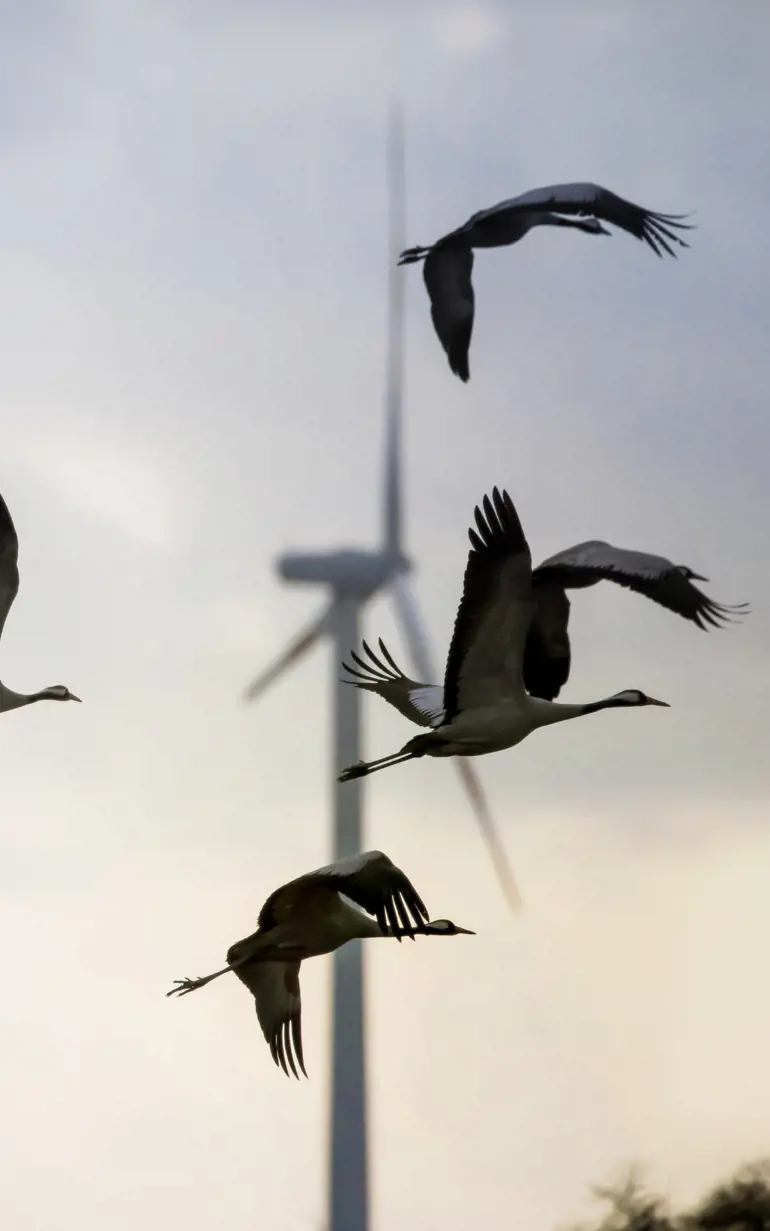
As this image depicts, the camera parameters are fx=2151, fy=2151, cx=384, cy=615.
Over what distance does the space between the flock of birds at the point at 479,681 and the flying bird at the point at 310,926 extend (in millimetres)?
11

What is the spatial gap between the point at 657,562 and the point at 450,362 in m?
4.04

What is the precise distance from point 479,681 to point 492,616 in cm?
79

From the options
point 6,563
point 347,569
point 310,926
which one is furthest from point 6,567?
point 347,569

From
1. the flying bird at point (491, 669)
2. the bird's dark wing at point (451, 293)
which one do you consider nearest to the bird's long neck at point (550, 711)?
the flying bird at point (491, 669)

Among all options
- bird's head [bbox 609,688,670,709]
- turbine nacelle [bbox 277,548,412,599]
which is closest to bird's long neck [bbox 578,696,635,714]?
bird's head [bbox 609,688,670,709]

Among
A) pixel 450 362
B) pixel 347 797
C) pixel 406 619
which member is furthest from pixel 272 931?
pixel 347 797

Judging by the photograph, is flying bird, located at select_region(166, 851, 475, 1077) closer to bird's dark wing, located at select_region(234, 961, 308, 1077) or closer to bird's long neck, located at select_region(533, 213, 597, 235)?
bird's dark wing, located at select_region(234, 961, 308, 1077)

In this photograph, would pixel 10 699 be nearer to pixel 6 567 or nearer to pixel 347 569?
pixel 6 567

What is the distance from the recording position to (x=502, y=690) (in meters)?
17.2

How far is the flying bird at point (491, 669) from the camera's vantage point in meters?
16.2

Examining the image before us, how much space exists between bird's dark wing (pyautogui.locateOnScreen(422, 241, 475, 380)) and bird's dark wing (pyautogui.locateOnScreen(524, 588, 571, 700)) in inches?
136

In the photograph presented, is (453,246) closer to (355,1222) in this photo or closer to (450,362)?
(450,362)

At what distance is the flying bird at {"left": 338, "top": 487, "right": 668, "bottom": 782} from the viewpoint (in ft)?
53.2

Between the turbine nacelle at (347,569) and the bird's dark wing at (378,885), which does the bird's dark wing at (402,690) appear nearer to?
the bird's dark wing at (378,885)
